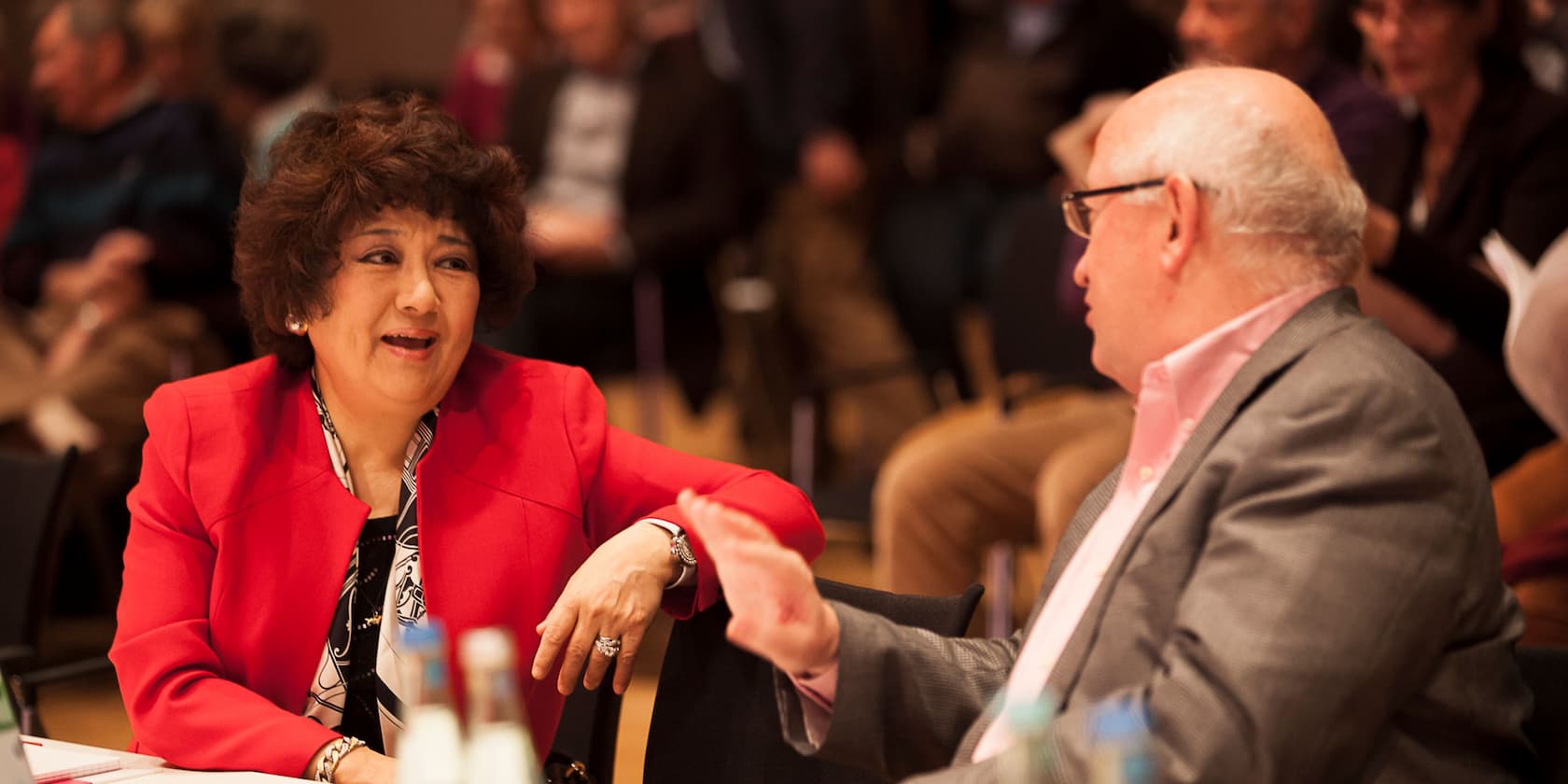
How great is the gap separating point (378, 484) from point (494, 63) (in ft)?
13.8

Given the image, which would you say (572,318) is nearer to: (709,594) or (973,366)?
(973,366)

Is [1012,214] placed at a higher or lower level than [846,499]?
higher

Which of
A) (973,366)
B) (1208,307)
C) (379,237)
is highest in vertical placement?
(379,237)

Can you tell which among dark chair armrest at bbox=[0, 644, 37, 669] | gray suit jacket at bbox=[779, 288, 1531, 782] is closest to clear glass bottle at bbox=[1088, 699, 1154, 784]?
gray suit jacket at bbox=[779, 288, 1531, 782]

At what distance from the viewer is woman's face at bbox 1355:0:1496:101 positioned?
3.08 metres

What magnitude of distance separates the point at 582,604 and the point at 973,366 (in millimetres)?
4720

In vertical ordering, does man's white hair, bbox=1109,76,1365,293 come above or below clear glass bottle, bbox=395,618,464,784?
above

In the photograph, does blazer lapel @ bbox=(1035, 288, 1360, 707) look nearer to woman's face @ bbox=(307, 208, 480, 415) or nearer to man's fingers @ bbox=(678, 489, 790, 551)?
man's fingers @ bbox=(678, 489, 790, 551)

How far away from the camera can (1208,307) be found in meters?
1.67

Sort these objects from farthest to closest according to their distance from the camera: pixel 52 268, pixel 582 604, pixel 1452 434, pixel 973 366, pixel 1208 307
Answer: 1. pixel 973 366
2. pixel 52 268
3. pixel 582 604
4. pixel 1208 307
5. pixel 1452 434

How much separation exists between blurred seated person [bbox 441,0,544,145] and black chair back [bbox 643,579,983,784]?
159 inches

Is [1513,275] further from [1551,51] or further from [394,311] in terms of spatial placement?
[1551,51]

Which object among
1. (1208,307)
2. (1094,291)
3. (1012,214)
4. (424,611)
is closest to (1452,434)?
(1208,307)

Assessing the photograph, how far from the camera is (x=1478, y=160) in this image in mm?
3096
